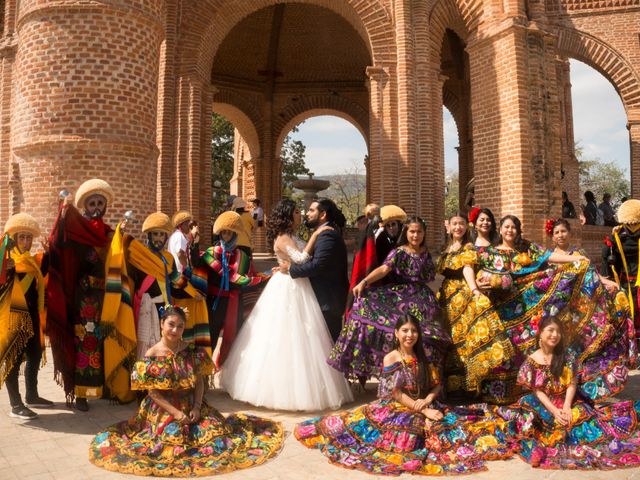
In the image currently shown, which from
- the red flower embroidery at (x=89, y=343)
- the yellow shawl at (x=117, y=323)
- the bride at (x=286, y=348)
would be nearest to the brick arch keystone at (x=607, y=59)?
the bride at (x=286, y=348)

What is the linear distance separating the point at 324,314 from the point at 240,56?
1781cm

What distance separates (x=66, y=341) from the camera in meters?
4.06

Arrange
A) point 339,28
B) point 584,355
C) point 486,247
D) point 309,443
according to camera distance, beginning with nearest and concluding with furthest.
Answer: point 309,443
point 584,355
point 486,247
point 339,28

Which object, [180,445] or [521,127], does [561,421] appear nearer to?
[180,445]

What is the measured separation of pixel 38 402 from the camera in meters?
4.18

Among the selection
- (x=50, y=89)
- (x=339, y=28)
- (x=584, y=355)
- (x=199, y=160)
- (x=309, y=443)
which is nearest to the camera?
(x=309, y=443)

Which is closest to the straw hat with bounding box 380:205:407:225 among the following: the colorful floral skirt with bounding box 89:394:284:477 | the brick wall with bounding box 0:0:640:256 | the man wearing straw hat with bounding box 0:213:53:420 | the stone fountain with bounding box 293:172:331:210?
the colorful floral skirt with bounding box 89:394:284:477

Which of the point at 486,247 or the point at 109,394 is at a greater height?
the point at 486,247

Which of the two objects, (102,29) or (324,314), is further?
(102,29)

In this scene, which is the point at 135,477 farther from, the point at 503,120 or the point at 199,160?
the point at 199,160

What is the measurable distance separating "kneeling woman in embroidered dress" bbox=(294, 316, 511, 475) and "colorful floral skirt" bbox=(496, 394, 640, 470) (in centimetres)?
14

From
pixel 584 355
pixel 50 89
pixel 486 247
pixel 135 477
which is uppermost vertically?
pixel 50 89

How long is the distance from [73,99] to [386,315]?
4648 millimetres

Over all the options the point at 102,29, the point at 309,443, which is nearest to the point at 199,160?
the point at 102,29
